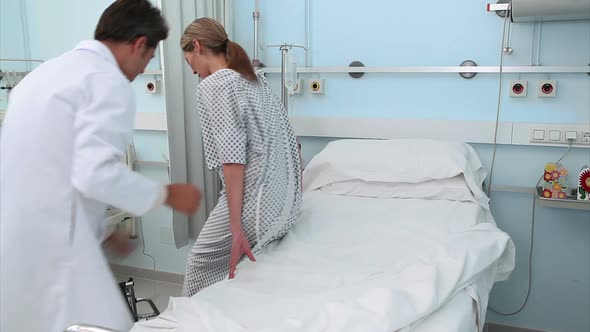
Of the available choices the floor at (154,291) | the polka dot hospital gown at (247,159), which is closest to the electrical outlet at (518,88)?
the polka dot hospital gown at (247,159)

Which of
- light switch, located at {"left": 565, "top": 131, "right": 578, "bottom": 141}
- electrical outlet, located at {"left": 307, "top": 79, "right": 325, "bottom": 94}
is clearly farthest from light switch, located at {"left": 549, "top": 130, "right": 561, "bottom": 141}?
electrical outlet, located at {"left": 307, "top": 79, "right": 325, "bottom": 94}

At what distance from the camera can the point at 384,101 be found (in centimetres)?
267

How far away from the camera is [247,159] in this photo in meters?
1.72

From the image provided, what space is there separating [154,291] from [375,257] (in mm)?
1967

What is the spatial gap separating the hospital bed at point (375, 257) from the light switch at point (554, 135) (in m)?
0.35

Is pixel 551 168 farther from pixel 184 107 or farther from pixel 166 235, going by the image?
pixel 166 235

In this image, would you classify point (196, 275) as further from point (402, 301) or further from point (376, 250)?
point (402, 301)

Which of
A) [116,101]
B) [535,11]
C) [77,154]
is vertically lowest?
[77,154]

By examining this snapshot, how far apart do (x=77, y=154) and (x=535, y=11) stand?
1.92 m

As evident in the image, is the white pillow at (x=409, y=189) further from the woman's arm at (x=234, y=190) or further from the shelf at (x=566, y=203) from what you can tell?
the woman's arm at (x=234, y=190)

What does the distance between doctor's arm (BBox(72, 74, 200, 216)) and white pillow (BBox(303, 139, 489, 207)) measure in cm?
139

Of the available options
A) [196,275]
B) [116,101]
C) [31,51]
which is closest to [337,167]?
[196,275]

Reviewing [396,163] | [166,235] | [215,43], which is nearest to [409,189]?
[396,163]

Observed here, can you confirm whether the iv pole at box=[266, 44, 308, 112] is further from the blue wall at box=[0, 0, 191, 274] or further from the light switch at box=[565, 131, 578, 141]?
the light switch at box=[565, 131, 578, 141]
